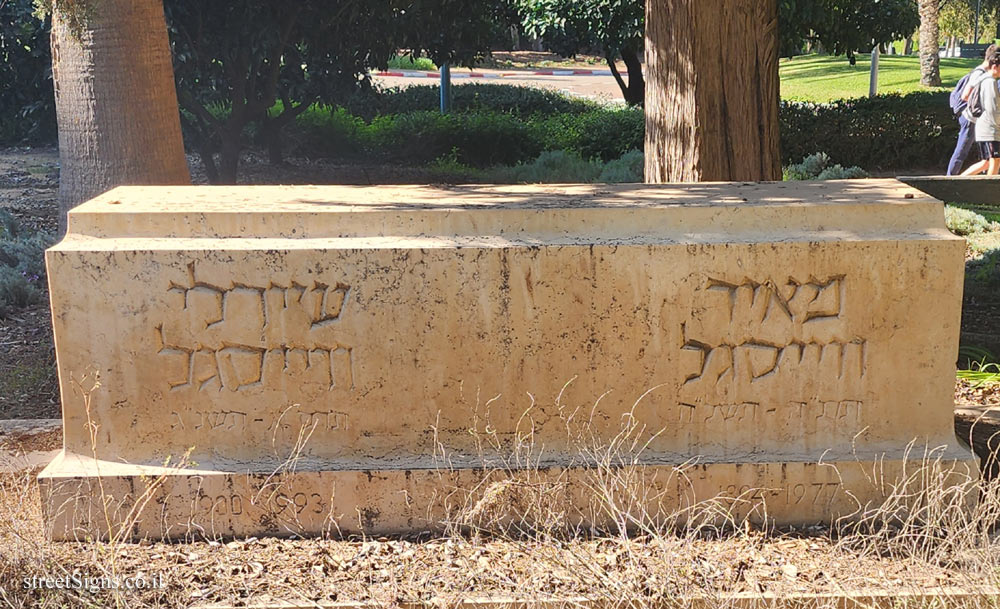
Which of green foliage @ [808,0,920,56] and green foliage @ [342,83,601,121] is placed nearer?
green foliage @ [808,0,920,56]

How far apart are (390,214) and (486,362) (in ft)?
2.21

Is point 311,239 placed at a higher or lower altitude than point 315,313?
higher

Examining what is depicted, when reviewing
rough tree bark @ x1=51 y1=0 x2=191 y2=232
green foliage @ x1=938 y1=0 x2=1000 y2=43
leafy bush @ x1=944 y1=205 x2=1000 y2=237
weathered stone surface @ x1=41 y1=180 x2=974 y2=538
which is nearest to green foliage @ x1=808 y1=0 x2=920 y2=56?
leafy bush @ x1=944 y1=205 x2=1000 y2=237

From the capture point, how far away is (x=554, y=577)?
3521 mm

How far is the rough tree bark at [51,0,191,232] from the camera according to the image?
604cm

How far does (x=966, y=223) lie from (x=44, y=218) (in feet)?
31.2

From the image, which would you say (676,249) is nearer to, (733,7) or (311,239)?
(311,239)

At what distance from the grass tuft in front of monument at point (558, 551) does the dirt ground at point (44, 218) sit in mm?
1970

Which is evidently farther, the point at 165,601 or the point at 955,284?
the point at 955,284

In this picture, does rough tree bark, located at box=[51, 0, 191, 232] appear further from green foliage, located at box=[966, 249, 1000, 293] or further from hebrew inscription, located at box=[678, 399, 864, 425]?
green foliage, located at box=[966, 249, 1000, 293]

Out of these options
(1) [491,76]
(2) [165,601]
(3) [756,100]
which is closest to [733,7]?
(3) [756,100]

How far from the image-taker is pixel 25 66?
12461 millimetres

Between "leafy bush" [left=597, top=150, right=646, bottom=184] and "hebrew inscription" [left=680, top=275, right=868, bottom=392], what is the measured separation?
780 centimetres

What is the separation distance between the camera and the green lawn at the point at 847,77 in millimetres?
27266
